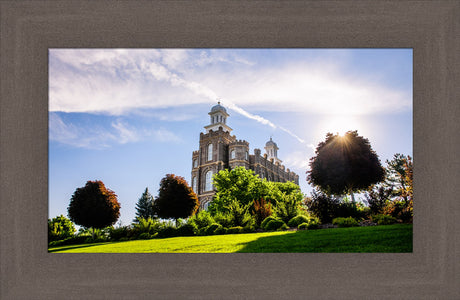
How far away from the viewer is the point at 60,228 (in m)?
6.44

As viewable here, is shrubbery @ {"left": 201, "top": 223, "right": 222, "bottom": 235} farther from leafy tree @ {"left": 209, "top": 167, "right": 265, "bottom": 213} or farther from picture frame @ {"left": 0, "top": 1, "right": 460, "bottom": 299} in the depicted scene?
leafy tree @ {"left": 209, "top": 167, "right": 265, "bottom": 213}

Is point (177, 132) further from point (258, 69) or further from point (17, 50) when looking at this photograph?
point (17, 50)

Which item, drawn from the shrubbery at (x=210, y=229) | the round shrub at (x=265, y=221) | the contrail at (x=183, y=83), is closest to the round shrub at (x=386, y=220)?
the round shrub at (x=265, y=221)

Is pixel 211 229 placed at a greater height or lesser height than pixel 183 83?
lesser

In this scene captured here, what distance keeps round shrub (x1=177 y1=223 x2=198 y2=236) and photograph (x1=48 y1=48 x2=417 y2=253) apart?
21 millimetres

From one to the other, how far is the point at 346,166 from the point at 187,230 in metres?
3.59

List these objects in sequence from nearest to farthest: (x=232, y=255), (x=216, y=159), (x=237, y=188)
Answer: (x=232, y=255) → (x=237, y=188) → (x=216, y=159)

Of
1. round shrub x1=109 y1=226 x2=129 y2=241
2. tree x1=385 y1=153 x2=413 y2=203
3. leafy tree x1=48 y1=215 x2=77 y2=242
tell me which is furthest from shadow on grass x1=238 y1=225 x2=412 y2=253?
leafy tree x1=48 y1=215 x2=77 y2=242

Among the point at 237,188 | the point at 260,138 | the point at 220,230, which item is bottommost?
the point at 220,230

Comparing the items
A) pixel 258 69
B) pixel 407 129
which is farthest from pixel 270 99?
pixel 407 129

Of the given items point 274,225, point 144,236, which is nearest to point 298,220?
point 274,225

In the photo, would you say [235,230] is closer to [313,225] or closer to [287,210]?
[287,210]
